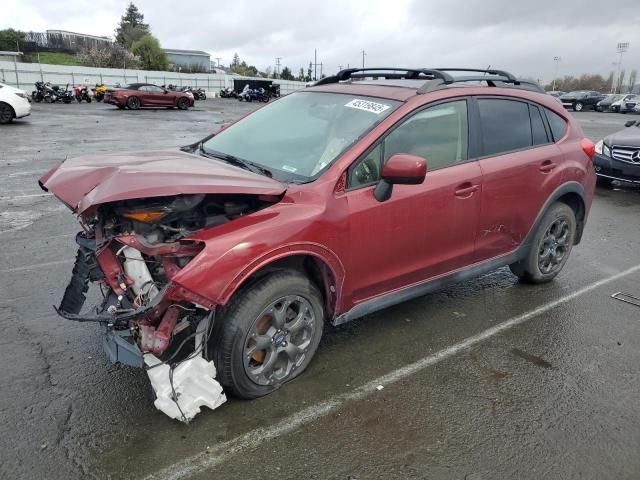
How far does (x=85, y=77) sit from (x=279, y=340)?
4735cm

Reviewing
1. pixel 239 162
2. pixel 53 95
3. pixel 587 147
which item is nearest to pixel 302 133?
pixel 239 162

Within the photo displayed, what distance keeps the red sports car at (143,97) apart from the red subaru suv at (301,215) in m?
27.2

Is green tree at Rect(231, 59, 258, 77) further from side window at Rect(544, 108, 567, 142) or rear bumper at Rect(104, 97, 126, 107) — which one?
side window at Rect(544, 108, 567, 142)

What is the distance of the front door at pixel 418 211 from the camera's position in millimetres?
3381

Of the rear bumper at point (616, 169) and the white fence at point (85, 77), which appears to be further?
the white fence at point (85, 77)

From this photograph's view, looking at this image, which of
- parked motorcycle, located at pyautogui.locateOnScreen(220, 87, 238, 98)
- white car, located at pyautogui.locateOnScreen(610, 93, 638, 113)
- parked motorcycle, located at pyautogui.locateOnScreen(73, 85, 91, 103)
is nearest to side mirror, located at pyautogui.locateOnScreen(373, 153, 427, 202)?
parked motorcycle, located at pyautogui.locateOnScreen(73, 85, 91, 103)

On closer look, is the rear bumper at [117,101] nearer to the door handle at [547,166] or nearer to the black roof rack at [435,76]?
the black roof rack at [435,76]

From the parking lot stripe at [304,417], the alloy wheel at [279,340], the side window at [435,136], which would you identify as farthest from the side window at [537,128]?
the alloy wheel at [279,340]

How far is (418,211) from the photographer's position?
3.61 metres

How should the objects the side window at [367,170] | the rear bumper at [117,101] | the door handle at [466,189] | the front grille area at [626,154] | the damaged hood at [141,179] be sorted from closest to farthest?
the damaged hood at [141,179] → the side window at [367,170] → the door handle at [466,189] → the front grille area at [626,154] → the rear bumper at [117,101]

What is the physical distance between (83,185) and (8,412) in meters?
1.34

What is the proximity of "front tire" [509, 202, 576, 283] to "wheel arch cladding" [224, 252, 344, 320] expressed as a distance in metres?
2.26

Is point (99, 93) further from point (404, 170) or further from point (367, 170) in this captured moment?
point (404, 170)

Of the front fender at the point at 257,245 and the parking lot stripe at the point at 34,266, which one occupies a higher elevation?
the front fender at the point at 257,245
